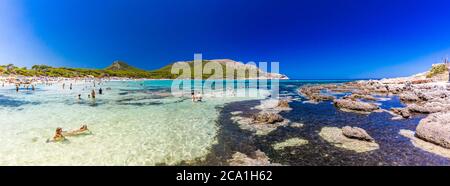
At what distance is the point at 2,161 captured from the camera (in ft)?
38.7

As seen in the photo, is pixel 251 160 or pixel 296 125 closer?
pixel 251 160

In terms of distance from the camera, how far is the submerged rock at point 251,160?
11617 mm

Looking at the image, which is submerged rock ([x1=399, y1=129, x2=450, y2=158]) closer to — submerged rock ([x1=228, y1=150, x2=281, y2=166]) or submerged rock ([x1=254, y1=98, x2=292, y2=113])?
submerged rock ([x1=228, y1=150, x2=281, y2=166])

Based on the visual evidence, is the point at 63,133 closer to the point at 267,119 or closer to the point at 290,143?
the point at 290,143

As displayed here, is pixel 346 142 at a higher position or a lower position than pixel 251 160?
higher

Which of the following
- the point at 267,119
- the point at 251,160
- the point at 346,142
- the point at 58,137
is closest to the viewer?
the point at 251,160

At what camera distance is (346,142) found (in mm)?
14977

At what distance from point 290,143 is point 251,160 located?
415cm

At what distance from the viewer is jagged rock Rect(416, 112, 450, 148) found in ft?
44.4

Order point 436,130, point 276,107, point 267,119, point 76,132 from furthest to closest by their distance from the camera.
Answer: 1. point 276,107
2. point 267,119
3. point 76,132
4. point 436,130

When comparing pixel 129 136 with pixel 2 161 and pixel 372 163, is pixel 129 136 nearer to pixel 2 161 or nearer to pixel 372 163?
pixel 2 161

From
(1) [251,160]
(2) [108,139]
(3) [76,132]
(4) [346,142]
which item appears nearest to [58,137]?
(3) [76,132]
